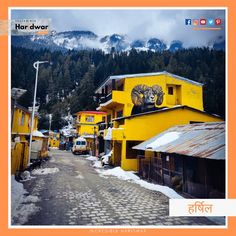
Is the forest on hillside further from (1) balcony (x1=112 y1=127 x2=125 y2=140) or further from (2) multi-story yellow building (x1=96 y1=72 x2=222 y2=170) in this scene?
(1) balcony (x1=112 y1=127 x2=125 y2=140)

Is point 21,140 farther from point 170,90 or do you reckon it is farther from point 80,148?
point 80,148

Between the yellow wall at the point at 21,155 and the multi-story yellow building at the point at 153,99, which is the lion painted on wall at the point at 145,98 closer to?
the multi-story yellow building at the point at 153,99

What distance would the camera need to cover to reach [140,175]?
43.7 feet

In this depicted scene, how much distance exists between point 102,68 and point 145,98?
4385mm

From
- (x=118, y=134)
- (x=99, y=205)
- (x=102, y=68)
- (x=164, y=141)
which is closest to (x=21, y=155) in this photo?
(x=118, y=134)

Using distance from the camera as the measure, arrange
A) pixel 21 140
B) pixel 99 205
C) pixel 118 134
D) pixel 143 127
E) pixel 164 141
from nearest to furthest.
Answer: pixel 99 205
pixel 164 141
pixel 143 127
pixel 118 134
pixel 21 140

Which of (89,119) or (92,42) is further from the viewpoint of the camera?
(89,119)

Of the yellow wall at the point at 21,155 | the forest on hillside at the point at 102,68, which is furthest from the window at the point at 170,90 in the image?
the yellow wall at the point at 21,155

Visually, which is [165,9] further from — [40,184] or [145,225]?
[40,184]

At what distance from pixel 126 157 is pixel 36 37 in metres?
11.3

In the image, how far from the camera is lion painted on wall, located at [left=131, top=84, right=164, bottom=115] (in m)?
19.2

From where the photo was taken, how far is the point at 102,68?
19.2 m

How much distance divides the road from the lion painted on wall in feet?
33.3

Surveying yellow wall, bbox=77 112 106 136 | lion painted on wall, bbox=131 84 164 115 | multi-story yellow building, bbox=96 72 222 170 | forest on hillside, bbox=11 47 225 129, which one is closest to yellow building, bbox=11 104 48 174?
forest on hillside, bbox=11 47 225 129
